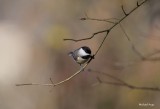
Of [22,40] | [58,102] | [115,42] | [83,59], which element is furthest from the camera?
[22,40]

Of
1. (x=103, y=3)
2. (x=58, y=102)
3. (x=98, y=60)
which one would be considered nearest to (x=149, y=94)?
(x=98, y=60)

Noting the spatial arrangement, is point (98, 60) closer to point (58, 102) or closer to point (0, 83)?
point (58, 102)

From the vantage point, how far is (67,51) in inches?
100

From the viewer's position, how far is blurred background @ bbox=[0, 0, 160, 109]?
237 cm

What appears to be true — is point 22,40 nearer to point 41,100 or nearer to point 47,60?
point 47,60

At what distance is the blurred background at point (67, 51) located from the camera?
2.37 metres

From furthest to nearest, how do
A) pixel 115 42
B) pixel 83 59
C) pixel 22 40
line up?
pixel 22 40, pixel 115 42, pixel 83 59

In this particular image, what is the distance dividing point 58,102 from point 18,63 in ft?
1.50

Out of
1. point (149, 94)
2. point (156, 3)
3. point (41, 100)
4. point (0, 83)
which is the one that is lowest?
point (149, 94)

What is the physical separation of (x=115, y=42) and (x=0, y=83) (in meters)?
0.78

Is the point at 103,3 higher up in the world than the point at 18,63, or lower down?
higher up

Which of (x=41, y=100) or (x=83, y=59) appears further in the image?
(x=41, y=100)

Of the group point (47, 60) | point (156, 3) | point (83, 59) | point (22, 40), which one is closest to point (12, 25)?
point (22, 40)

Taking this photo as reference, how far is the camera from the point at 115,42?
253 cm
